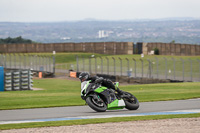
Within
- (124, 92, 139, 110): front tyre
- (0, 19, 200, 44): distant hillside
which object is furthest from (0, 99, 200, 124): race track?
(0, 19, 200, 44): distant hillside

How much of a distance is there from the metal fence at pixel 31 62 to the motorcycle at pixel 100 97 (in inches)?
1858

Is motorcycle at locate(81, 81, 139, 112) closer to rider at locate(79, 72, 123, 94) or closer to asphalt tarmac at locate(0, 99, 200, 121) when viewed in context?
rider at locate(79, 72, 123, 94)

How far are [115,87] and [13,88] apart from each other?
73.1 feet

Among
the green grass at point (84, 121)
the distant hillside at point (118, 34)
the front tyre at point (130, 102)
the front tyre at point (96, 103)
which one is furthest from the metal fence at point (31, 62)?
the green grass at point (84, 121)

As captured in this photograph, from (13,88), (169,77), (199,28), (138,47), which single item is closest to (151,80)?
(169,77)

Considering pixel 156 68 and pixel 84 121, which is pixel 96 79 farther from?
pixel 156 68

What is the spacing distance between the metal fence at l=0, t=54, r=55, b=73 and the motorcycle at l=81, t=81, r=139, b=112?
155ft

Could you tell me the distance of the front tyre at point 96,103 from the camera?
13836 mm

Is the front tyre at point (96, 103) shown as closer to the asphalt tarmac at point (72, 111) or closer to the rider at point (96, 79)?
the asphalt tarmac at point (72, 111)

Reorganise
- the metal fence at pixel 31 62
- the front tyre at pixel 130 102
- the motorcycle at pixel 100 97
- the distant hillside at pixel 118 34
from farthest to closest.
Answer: the distant hillside at pixel 118 34
the metal fence at pixel 31 62
the front tyre at pixel 130 102
the motorcycle at pixel 100 97

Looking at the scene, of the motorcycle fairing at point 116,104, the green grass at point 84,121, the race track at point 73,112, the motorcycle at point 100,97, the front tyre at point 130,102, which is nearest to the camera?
the green grass at point 84,121

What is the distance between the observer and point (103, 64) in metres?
55.8

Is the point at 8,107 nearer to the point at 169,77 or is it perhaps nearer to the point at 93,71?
the point at 169,77

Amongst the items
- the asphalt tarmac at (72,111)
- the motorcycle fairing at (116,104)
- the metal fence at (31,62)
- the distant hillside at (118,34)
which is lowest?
the asphalt tarmac at (72,111)
